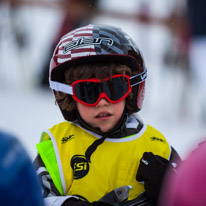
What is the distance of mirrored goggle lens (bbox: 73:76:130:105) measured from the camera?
2117mm

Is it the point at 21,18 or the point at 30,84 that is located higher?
the point at 21,18

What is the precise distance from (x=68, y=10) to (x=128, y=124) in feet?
23.4

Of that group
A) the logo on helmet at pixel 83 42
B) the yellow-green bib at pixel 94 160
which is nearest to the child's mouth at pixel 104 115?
the yellow-green bib at pixel 94 160

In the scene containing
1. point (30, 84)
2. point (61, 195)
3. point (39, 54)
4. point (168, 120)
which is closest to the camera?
point (61, 195)

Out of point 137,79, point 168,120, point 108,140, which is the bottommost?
point 168,120

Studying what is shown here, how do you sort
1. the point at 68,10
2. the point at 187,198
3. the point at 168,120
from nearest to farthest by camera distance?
the point at 187,198
the point at 168,120
the point at 68,10

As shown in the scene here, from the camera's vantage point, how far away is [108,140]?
7.34 ft

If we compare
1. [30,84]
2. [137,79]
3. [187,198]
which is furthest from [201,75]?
[187,198]

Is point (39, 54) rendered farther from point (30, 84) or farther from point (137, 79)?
point (137, 79)

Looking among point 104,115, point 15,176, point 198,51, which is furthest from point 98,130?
point 198,51

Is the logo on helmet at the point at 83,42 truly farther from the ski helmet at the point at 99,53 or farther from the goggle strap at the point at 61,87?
the goggle strap at the point at 61,87

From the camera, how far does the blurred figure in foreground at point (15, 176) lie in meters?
0.90

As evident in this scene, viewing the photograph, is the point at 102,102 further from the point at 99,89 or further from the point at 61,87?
the point at 61,87

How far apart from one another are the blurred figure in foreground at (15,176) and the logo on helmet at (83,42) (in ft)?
4.32
